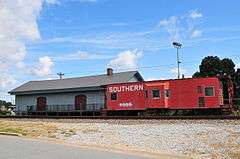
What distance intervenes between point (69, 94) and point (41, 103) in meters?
4.66

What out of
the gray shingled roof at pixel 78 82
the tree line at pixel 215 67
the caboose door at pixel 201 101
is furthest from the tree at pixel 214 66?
the caboose door at pixel 201 101

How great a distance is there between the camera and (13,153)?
1228 cm

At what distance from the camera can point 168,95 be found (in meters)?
30.8

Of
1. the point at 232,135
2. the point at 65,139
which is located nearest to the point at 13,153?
the point at 65,139

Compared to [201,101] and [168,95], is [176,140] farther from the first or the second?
[168,95]

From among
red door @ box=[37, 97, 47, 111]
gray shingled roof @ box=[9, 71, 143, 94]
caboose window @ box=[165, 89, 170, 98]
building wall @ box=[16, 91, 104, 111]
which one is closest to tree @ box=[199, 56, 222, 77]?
gray shingled roof @ box=[9, 71, 143, 94]

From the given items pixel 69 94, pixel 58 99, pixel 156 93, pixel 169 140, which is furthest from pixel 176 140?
pixel 58 99

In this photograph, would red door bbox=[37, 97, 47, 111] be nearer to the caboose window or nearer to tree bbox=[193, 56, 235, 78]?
the caboose window

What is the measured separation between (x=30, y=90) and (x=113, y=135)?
34.2 m

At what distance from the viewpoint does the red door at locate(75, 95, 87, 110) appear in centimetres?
4528

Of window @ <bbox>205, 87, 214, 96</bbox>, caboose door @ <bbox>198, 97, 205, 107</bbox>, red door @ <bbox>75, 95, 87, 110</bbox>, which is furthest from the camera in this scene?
red door @ <bbox>75, 95, 87, 110</bbox>

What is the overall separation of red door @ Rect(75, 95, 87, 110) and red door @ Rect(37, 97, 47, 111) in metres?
4.92

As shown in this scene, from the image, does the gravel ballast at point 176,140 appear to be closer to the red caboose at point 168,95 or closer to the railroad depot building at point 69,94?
the red caboose at point 168,95

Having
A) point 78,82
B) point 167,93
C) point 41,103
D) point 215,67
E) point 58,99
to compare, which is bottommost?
point 41,103
